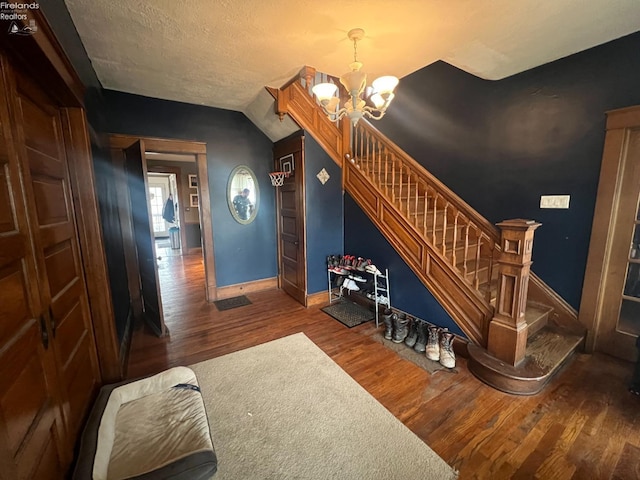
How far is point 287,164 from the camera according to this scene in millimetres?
3697

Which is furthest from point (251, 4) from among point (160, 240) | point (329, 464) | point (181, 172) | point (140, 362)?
point (160, 240)

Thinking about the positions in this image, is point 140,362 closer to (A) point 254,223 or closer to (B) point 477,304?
(A) point 254,223

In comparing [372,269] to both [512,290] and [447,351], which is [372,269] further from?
[512,290]

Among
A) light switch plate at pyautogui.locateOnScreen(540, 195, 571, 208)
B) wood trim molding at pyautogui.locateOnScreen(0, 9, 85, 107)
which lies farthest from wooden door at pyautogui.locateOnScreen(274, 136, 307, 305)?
light switch plate at pyautogui.locateOnScreen(540, 195, 571, 208)

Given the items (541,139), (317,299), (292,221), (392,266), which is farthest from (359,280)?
(541,139)

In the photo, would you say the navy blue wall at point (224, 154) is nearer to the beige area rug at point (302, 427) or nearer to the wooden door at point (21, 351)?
the beige area rug at point (302, 427)

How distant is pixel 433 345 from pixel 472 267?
3.42ft

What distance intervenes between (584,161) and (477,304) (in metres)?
1.60

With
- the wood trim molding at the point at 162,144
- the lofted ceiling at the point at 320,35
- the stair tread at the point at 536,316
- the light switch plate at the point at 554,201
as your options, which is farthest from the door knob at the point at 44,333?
the light switch plate at the point at 554,201

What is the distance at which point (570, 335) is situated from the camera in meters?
2.42

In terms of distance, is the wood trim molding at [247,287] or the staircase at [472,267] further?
the wood trim molding at [247,287]

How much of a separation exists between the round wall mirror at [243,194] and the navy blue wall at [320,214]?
103 centimetres

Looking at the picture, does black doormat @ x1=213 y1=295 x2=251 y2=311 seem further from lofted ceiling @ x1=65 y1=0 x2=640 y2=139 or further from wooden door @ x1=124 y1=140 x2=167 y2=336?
lofted ceiling @ x1=65 y1=0 x2=640 y2=139

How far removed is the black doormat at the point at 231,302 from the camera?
3572mm
